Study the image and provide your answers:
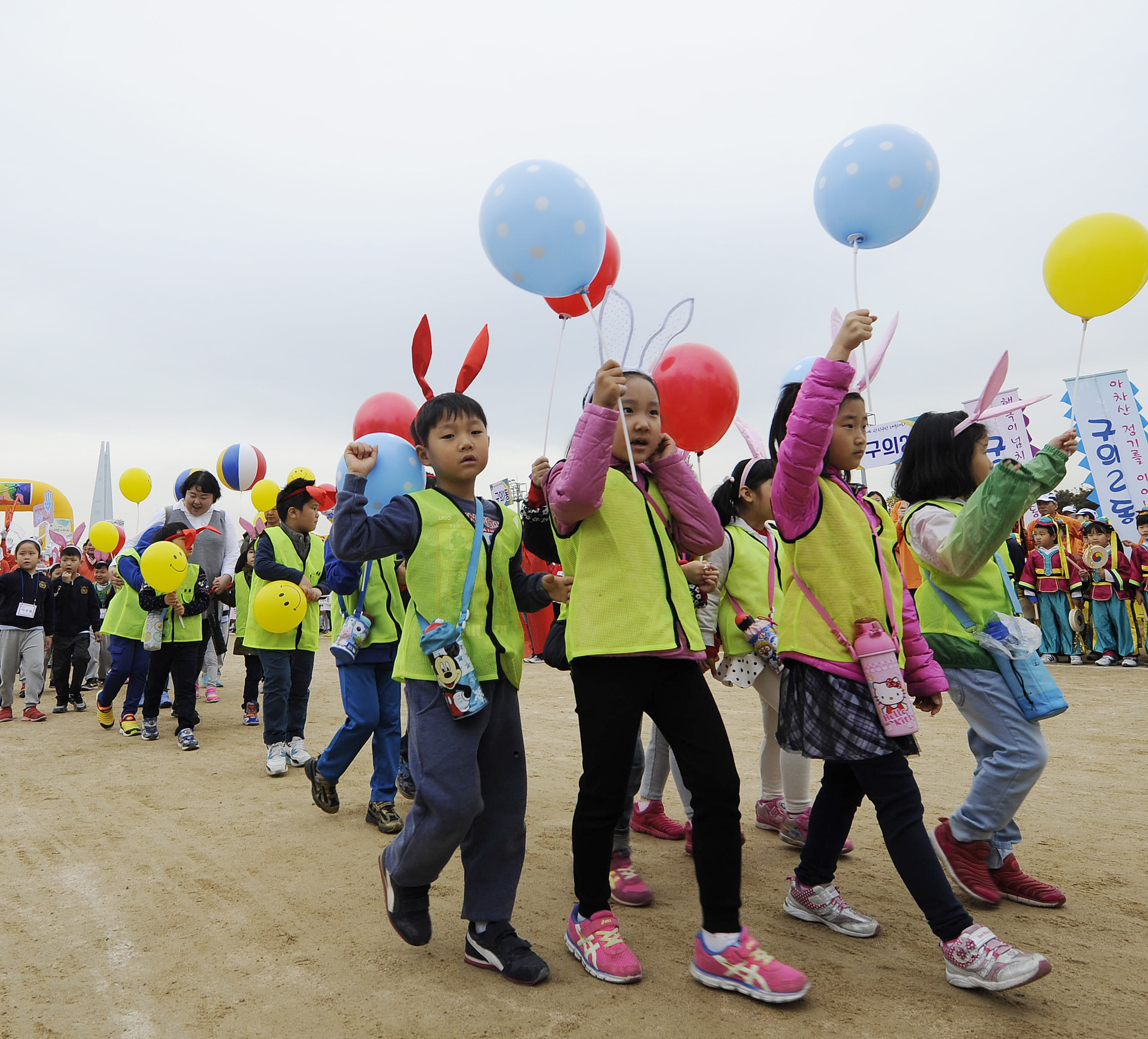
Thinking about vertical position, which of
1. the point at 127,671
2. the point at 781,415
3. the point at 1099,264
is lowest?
the point at 127,671

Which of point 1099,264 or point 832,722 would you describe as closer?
point 832,722

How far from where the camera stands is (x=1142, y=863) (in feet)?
11.1

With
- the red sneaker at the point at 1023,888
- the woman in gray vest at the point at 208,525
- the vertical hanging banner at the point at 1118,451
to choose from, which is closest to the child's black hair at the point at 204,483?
the woman in gray vest at the point at 208,525

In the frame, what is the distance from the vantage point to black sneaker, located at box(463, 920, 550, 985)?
8.02ft

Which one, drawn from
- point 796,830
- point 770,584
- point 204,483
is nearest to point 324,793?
point 796,830

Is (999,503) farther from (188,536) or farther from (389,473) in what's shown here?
(188,536)

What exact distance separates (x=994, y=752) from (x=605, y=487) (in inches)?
66.3

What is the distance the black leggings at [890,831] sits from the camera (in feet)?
7.70

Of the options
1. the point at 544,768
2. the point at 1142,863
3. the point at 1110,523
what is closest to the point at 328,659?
the point at 544,768

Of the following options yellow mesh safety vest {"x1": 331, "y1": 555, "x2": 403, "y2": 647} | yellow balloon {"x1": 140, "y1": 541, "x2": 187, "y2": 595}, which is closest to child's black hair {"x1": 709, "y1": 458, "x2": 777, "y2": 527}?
yellow mesh safety vest {"x1": 331, "y1": 555, "x2": 403, "y2": 647}

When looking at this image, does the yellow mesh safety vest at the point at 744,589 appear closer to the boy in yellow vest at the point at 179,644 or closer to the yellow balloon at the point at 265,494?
the boy in yellow vest at the point at 179,644

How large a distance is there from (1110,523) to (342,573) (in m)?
10.4

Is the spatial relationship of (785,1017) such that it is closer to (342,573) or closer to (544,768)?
(342,573)

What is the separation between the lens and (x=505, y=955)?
251cm
